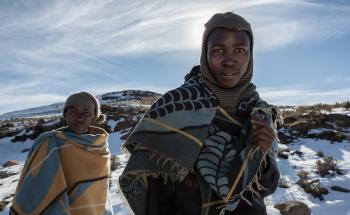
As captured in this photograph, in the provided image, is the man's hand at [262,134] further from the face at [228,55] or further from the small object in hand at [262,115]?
the face at [228,55]

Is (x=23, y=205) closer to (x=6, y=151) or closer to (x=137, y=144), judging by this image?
(x=137, y=144)

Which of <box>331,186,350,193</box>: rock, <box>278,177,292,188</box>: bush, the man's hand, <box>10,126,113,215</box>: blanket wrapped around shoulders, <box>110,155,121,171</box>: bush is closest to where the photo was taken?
the man's hand

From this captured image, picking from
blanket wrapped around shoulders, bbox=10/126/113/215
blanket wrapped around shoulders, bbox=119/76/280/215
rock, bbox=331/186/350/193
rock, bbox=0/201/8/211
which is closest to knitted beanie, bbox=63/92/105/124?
blanket wrapped around shoulders, bbox=10/126/113/215

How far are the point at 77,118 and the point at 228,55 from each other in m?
2.82

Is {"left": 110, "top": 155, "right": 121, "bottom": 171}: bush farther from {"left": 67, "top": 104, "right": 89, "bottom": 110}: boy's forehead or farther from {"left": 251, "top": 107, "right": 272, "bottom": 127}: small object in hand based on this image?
{"left": 251, "top": 107, "right": 272, "bottom": 127}: small object in hand

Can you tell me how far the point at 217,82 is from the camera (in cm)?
219

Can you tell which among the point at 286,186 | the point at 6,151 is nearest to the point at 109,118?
the point at 6,151

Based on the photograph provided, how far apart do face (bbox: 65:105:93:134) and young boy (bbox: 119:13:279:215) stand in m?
2.48

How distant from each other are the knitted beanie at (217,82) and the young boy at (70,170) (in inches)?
104

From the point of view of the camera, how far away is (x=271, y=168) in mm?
2145

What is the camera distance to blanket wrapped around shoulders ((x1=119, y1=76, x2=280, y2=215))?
6.56 ft

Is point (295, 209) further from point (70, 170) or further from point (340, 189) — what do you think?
point (70, 170)

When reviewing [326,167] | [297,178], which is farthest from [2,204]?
[326,167]

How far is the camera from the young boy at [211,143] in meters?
2.00
